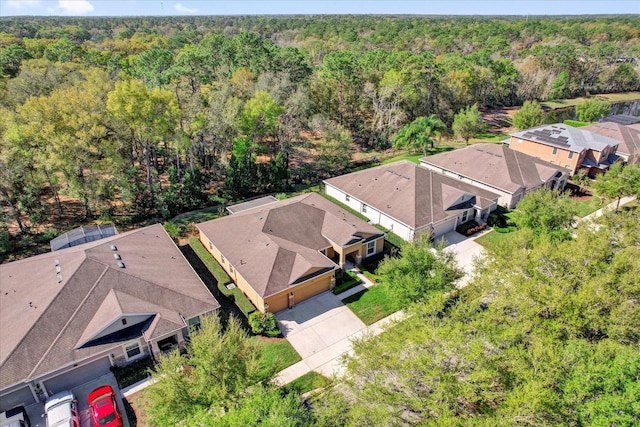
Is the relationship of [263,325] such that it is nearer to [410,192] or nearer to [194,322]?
[194,322]

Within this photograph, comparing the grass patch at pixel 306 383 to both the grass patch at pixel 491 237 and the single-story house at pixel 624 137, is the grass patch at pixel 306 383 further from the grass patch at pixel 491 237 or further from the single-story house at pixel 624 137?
the single-story house at pixel 624 137

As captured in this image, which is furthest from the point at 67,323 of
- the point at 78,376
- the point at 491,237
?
the point at 491,237

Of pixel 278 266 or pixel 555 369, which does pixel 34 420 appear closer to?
pixel 278 266

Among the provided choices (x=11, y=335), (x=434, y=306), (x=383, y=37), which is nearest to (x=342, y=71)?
(x=434, y=306)

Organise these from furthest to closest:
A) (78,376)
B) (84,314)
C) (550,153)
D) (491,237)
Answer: (550,153) < (491,237) < (84,314) < (78,376)

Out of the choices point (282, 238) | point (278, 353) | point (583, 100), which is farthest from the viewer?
point (583, 100)

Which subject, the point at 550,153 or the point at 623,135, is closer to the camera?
the point at 550,153

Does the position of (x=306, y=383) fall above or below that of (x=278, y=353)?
below
